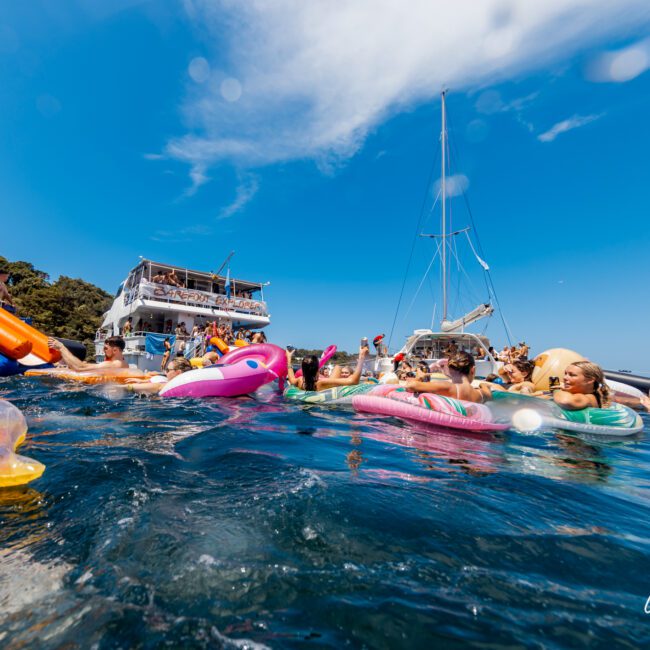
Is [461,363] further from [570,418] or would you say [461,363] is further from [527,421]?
[570,418]

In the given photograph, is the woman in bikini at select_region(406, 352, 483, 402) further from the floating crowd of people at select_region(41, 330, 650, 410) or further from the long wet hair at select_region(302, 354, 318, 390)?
the long wet hair at select_region(302, 354, 318, 390)

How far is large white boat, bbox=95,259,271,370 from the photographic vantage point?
16.3 metres

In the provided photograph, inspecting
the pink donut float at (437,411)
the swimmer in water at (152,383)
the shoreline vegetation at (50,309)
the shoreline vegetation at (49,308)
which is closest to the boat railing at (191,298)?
the shoreline vegetation at (50,309)

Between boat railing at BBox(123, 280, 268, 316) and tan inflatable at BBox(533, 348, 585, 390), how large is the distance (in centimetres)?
1546

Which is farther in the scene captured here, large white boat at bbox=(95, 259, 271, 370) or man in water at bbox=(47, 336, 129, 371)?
large white boat at bbox=(95, 259, 271, 370)

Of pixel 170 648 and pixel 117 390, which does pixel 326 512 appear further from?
pixel 117 390

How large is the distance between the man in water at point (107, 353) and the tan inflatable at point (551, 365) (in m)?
9.05

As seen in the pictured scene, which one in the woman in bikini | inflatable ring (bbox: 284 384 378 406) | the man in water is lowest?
inflatable ring (bbox: 284 384 378 406)

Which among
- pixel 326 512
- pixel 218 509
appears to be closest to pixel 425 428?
pixel 326 512

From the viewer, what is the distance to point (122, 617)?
47.5 inches

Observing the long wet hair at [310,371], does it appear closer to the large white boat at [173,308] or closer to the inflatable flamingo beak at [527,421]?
the inflatable flamingo beak at [527,421]

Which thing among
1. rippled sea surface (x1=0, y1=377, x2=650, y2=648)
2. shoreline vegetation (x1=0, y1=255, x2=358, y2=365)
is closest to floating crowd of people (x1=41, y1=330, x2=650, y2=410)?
rippled sea surface (x1=0, y1=377, x2=650, y2=648)

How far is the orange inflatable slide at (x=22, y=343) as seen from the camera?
617 cm

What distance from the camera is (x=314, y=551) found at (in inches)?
65.0
